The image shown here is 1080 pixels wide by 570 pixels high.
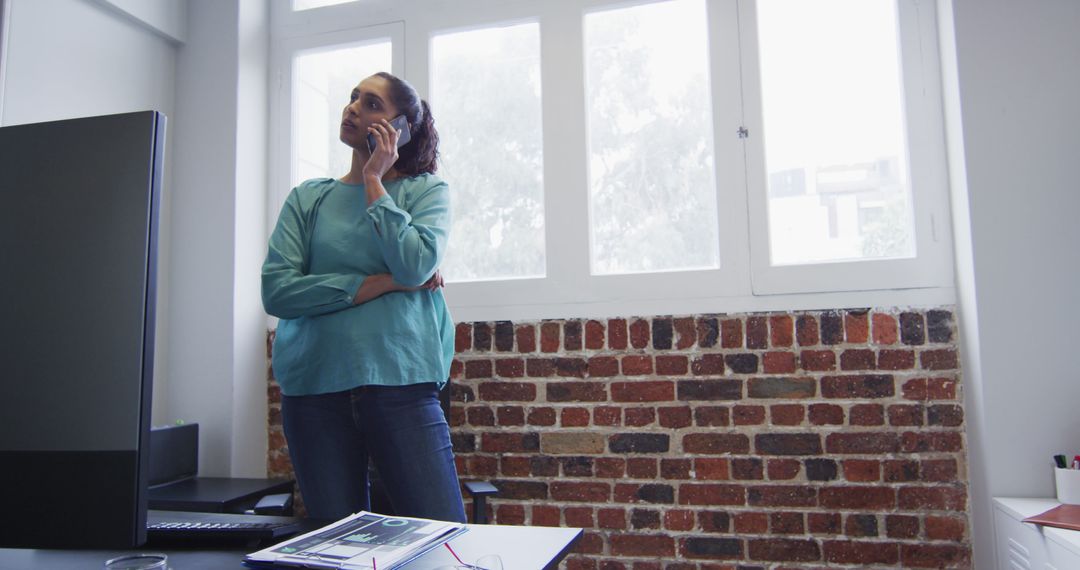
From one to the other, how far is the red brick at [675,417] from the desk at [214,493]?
1329 millimetres

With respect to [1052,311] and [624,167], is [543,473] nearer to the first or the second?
[624,167]

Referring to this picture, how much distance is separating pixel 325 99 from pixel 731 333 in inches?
74.9

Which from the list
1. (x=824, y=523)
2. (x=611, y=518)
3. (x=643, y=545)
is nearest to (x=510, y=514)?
(x=611, y=518)

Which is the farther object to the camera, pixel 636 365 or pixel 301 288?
pixel 636 365

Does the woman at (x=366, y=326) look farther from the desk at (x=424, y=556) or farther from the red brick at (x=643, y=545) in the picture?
the red brick at (x=643, y=545)

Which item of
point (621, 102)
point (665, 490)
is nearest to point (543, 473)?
point (665, 490)

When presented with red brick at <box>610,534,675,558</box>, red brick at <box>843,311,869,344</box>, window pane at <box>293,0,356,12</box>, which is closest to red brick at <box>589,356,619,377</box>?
red brick at <box>610,534,675,558</box>

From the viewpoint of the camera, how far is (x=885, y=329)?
7.40 feet

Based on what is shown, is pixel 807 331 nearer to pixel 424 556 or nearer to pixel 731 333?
pixel 731 333

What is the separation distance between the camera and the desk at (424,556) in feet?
2.85

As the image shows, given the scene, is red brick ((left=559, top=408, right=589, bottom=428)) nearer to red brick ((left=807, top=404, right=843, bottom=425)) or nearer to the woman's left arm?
red brick ((left=807, top=404, right=843, bottom=425))

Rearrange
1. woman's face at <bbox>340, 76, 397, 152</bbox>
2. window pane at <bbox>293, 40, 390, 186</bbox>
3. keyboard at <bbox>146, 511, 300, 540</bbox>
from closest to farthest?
keyboard at <bbox>146, 511, 300, 540</bbox>
woman's face at <bbox>340, 76, 397, 152</bbox>
window pane at <bbox>293, 40, 390, 186</bbox>

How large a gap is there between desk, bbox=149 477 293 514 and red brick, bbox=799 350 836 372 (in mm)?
1814

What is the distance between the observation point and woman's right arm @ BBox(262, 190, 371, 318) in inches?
64.4
